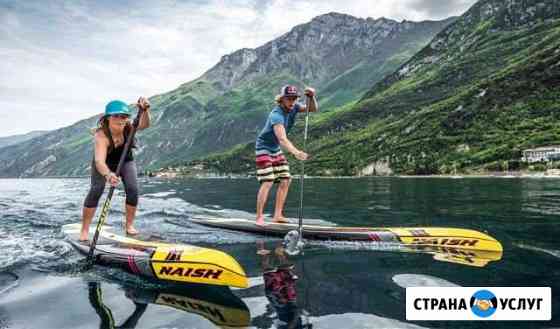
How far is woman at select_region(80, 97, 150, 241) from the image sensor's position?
9281 mm

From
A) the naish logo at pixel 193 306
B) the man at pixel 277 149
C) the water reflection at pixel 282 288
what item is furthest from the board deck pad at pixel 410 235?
the naish logo at pixel 193 306

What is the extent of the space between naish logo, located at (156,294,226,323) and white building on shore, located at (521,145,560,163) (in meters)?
119

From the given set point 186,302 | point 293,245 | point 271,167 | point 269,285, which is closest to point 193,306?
point 186,302

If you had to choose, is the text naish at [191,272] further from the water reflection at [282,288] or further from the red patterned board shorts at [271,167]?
the red patterned board shorts at [271,167]

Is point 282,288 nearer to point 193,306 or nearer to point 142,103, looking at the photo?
point 193,306

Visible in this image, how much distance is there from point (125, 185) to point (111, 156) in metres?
0.88

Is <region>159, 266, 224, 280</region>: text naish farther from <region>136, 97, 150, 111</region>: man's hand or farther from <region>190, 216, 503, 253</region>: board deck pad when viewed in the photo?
<region>190, 216, 503, 253</region>: board deck pad

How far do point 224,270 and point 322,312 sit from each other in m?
1.79

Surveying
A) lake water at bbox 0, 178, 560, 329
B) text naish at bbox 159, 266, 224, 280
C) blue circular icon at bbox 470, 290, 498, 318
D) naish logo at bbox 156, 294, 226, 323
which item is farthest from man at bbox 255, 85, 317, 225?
blue circular icon at bbox 470, 290, 498, 318

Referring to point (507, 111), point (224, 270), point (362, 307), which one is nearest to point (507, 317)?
point (362, 307)

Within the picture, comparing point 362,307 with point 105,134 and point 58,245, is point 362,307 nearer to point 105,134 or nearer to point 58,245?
point 105,134

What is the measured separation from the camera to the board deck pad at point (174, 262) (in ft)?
21.2

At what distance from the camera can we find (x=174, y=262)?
7.01 metres

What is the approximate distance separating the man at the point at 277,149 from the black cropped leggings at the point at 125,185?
11.6 feet
